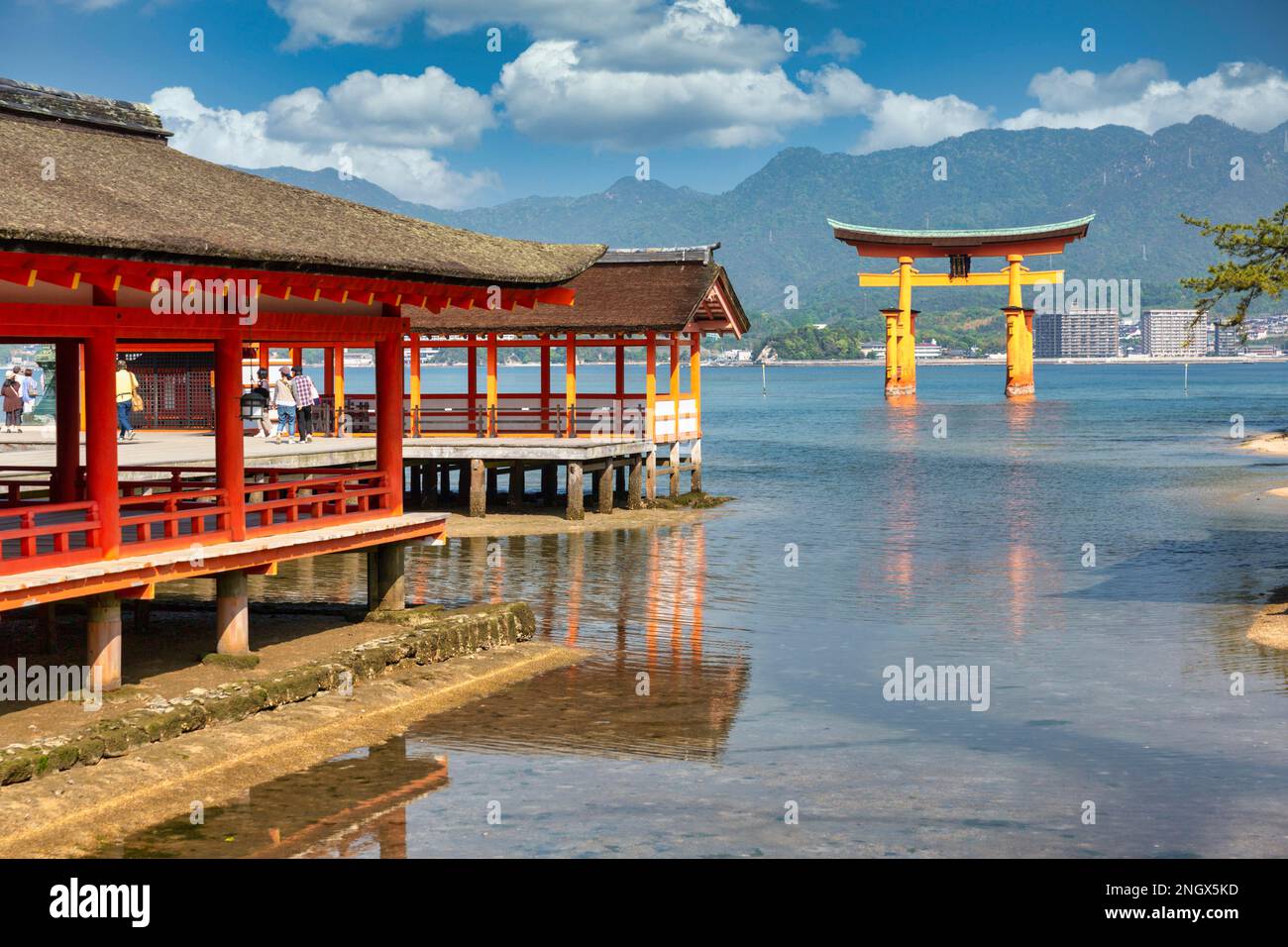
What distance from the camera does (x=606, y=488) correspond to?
3319cm

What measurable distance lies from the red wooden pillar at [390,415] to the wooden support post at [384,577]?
47cm

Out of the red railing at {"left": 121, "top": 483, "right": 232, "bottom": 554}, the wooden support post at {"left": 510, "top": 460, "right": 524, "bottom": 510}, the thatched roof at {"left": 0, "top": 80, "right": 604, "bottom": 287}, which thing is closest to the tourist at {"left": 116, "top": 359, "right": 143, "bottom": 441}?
the wooden support post at {"left": 510, "top": 460, "right": 524, "bottom": 510}

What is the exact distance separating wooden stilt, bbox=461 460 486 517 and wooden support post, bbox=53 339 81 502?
15436 mm

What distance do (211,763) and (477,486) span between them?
20072 millimetres

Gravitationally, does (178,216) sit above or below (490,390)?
above

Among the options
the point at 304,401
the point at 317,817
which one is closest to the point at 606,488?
the point at 304,401

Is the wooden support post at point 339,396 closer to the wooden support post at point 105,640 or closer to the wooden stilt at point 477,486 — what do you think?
the wooden stilt at point 477,486

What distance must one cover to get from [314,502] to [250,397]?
11.4ft

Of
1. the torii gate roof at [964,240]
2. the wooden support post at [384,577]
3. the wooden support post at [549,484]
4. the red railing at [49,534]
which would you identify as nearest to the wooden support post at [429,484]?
the wooden support post at [549,484]

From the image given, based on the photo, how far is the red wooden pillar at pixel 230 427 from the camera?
14.8m

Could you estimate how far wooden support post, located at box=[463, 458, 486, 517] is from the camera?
32.4 metres

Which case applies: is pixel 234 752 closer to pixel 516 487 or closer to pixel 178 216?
pixel 178 216

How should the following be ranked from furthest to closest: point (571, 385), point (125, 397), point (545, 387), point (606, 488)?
point (545, 387)
point (571, 385)
point (606, 488)
point (125, 397)
